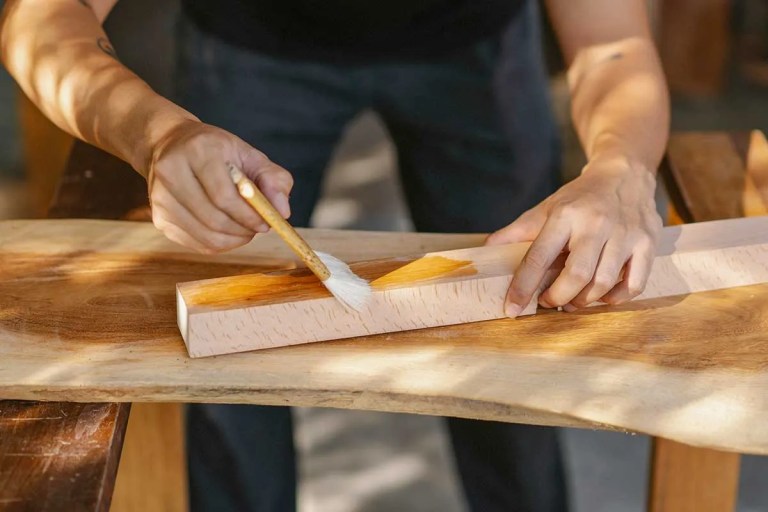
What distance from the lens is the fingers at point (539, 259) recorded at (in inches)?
43.2

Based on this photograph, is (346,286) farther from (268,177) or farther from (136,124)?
(136,124)

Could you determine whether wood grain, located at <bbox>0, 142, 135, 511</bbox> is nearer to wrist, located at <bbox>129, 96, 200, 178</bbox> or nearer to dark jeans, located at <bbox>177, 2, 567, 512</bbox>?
wrist, located at <bbox>129, 96, 200, 178</bbox>

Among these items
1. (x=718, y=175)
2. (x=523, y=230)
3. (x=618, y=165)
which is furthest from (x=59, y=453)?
(x=718, y=175)

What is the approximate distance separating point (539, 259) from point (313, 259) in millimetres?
245

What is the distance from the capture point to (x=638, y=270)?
3.68ft

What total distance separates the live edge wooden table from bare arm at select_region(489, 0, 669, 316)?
0.06m

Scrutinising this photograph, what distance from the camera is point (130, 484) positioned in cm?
159

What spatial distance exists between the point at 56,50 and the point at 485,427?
78cm

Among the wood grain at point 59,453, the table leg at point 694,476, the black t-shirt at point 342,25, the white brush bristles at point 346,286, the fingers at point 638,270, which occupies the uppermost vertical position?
the black t-shirt at point 342,25

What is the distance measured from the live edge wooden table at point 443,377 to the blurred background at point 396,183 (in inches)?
42.6

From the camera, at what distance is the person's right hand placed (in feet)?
3.35

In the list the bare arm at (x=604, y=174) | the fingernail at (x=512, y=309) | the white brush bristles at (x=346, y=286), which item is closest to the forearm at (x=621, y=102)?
the bare arm at (x=604, y=174)

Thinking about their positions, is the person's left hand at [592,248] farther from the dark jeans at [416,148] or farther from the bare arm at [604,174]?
the dark jeans at [416,148]

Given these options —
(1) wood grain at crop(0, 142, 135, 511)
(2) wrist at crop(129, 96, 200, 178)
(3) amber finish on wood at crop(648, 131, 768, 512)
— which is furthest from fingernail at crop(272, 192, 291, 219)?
(3) amber finish on wood at crop(648, 131, 768, 512)
